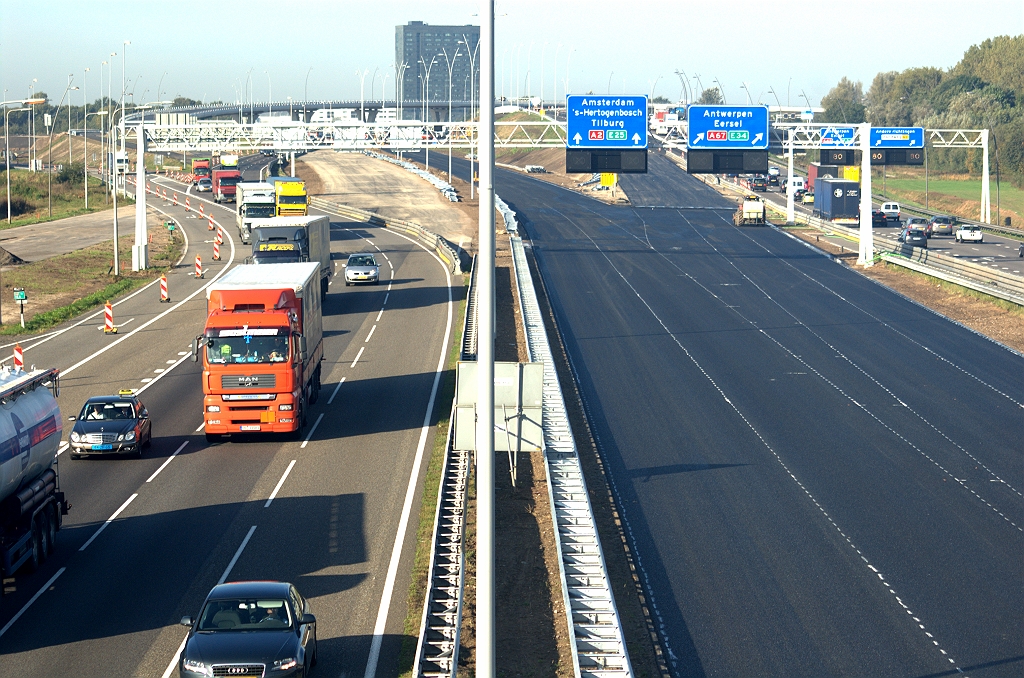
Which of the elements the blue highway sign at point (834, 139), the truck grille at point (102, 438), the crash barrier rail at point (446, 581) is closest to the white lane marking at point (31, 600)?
the crash barrier rail at point (446, 581)

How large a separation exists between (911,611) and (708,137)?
37603 mm

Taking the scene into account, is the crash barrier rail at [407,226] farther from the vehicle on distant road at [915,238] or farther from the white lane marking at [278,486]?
the white lane marking at [278,486]

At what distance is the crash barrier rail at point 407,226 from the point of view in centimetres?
7012

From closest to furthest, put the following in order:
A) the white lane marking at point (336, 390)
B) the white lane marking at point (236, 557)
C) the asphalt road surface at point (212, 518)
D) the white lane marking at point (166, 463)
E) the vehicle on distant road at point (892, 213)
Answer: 1. the asphalt road surface at point (212, 518)
2. the white lane marking at point (236, 557)
3. the white lane marking at point (166, 463)
4. the white lane marking at point (336, 390)
5. the vehicle on distant road at point (892, 213)

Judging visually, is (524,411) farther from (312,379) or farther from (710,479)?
(312,379)

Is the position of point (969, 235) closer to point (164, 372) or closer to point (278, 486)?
point (164, 372)

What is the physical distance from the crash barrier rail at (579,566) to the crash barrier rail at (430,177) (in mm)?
82548

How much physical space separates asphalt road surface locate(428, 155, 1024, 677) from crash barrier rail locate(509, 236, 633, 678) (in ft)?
4.53

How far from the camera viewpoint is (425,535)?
2281cm

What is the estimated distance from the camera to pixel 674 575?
21.2 m

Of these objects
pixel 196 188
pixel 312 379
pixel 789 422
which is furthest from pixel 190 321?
pixel 196 188

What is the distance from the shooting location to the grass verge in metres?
17.5

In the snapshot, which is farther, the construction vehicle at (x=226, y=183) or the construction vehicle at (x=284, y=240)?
the construction vehicle at (x=226, y=183)

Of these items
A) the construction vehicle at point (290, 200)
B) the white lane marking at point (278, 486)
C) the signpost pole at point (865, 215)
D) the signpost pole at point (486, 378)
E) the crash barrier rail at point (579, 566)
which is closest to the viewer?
the signpost pole at point (486, 378)
